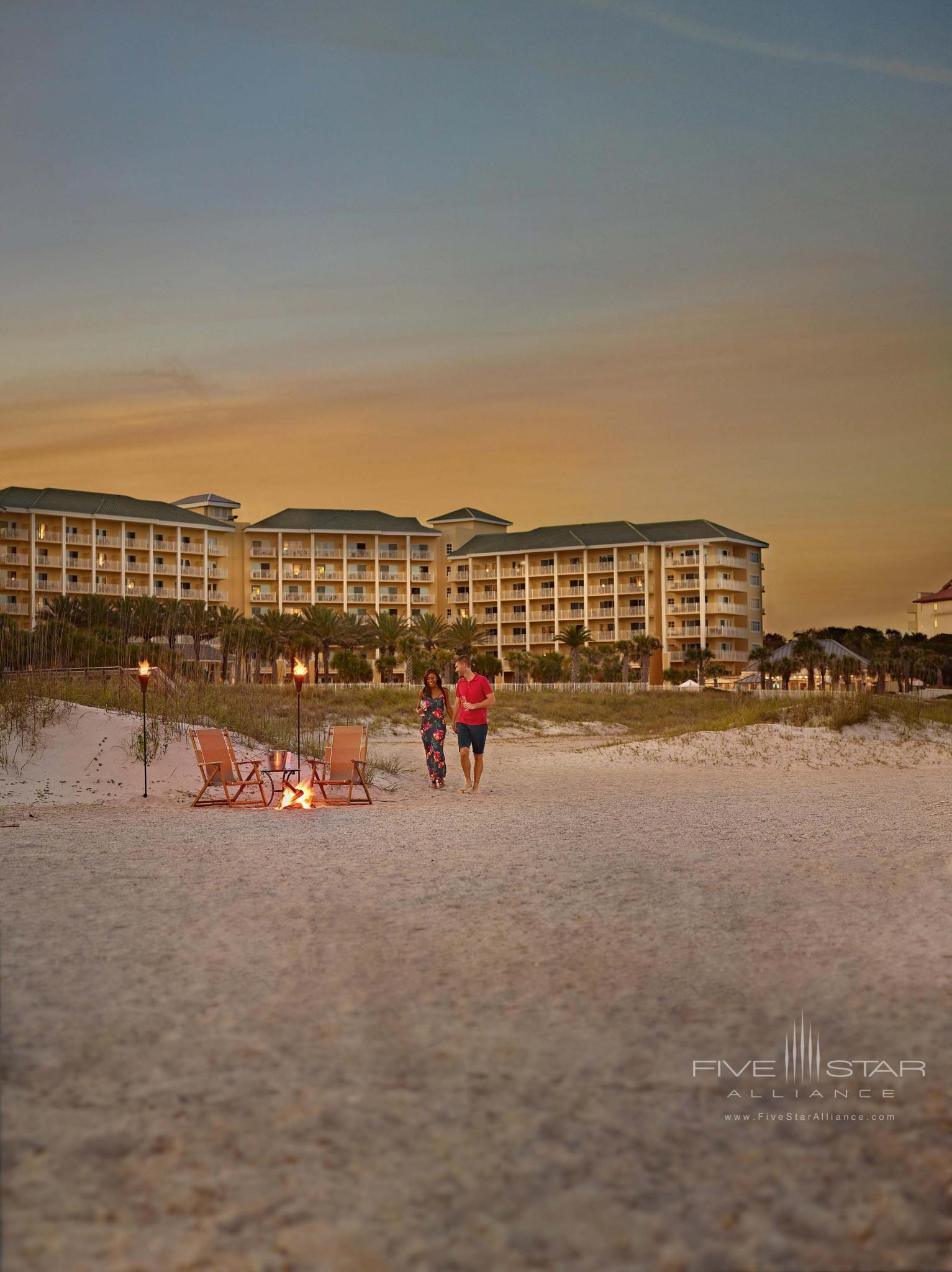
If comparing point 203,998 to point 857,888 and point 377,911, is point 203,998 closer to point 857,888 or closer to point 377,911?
point 377,911

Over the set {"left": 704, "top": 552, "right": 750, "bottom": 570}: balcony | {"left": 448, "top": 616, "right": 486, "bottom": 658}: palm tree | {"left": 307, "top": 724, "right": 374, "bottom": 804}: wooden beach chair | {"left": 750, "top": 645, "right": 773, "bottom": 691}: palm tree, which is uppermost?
{"left": 704, "top": 552, "right": 750, "bottom": 570}: balcony

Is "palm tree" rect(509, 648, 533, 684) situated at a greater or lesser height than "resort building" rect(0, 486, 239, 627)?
lesser

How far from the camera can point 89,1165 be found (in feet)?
10.7

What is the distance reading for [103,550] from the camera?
266 feet

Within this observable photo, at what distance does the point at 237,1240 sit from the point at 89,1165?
632 millimetres

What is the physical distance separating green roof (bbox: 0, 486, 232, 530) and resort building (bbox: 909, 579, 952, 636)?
69.2 meters

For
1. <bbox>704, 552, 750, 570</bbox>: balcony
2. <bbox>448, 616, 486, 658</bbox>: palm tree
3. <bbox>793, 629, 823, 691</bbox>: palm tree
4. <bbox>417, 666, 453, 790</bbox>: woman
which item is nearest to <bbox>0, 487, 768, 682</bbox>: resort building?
<bbox>704, 552, 750, 570</bbox>: balcony

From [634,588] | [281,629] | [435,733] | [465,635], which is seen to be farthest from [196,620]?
[435,733]

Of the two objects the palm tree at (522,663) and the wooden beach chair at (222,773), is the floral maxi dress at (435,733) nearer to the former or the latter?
the wooden beach chair at (222,773)

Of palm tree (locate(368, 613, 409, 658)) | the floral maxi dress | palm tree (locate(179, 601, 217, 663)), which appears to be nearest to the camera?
the floral maxi dress

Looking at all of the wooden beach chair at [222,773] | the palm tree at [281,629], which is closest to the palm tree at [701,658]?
the palm tree at [281,629]

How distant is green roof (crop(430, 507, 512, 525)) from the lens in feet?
314

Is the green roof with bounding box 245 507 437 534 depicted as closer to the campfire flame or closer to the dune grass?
the dune grass

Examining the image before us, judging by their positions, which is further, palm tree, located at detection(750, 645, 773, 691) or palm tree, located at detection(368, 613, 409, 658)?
palm tree, located at detection(750, 645, 773, 691)
